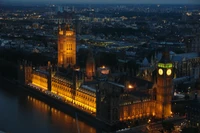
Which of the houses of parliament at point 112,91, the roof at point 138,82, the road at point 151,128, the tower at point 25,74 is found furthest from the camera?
the tower at point 25,74

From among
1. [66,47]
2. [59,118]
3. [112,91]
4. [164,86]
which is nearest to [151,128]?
[164,86]

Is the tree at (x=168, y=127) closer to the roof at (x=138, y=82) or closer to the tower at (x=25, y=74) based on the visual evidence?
the roof at (x=138, y=82)

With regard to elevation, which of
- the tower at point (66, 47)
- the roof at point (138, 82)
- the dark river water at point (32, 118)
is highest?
the tower at point (66, 47)

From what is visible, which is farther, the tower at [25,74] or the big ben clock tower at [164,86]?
the tower at [25,74]

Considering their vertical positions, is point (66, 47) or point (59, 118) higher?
point (66, 47)

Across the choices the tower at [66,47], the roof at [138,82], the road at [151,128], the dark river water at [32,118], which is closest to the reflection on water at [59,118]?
the dark river water at [32,118]

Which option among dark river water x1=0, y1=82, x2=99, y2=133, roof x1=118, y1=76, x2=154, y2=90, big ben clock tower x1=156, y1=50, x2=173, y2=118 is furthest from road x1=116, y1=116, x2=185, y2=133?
roof x1=118, y1=76, x2=154, y2=90

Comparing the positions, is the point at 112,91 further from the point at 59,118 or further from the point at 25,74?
the point at 25,74
